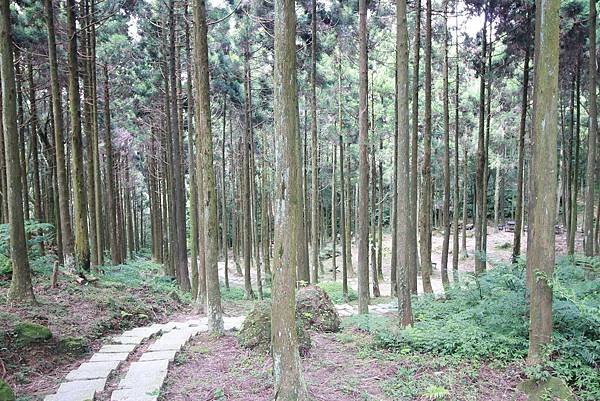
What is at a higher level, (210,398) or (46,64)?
(46,64)

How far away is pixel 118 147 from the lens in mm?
22406

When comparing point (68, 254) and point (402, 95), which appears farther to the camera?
point (68, 254)

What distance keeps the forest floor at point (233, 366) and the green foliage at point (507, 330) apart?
287mm

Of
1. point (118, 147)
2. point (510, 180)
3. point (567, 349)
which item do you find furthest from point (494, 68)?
point (510, 180)

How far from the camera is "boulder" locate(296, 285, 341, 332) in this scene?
27.0 ft

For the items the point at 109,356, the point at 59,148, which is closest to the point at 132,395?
the point at 109,356

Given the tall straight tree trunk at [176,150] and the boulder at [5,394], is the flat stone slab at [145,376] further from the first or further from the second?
the tall straight tree trunk at [176,150]

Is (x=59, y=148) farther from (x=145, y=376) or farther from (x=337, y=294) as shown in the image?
(x=337, y=294)

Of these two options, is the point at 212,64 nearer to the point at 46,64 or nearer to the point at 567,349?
the point at 46,64

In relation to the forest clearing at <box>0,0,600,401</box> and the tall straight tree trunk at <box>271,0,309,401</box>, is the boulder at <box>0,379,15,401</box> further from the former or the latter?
the tall straight tree trunk at <box>271,0,309,401</box>

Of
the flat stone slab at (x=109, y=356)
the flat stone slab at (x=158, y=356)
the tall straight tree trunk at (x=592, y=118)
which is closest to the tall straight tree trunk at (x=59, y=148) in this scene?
the flat stone slab at (x=109, y=356)

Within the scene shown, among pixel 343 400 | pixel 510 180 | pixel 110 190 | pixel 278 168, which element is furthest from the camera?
pixel 510 180

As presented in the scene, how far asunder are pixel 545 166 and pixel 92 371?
643cm

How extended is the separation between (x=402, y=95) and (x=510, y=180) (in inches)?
1385
